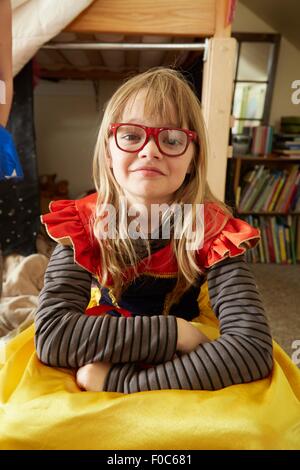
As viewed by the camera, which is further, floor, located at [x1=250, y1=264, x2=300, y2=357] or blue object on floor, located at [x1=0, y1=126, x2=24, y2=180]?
floor, located at [x1=250, y1=264, x2=300, y2=357]

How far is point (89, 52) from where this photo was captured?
1.60m

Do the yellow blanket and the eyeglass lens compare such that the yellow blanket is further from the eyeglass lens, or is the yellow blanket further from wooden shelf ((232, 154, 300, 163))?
wooden shelf ((232, 154, 300, 163))

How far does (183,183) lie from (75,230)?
219 mm

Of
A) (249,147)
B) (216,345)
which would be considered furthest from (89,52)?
(216,345)

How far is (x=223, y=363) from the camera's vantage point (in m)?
0.47

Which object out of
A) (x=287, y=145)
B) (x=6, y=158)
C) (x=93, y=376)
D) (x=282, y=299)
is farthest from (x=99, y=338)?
(x=287, y=145)

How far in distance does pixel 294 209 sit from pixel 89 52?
1358 mm

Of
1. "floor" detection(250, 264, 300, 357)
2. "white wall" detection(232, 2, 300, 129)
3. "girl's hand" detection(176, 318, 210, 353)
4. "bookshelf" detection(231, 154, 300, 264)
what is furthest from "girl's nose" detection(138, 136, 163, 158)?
"white wall" detection(232, 2, 300, 129)

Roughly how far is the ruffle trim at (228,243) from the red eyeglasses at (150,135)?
159mm

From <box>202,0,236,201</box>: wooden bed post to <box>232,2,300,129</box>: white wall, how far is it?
4.10ft

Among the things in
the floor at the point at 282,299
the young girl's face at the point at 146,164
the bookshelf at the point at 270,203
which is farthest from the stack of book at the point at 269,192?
the young girl's face at the point at 146,164

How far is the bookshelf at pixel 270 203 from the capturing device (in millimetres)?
1960

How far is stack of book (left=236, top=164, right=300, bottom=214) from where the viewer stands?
1.96 metres

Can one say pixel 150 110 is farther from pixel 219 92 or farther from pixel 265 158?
pixel 265 158
